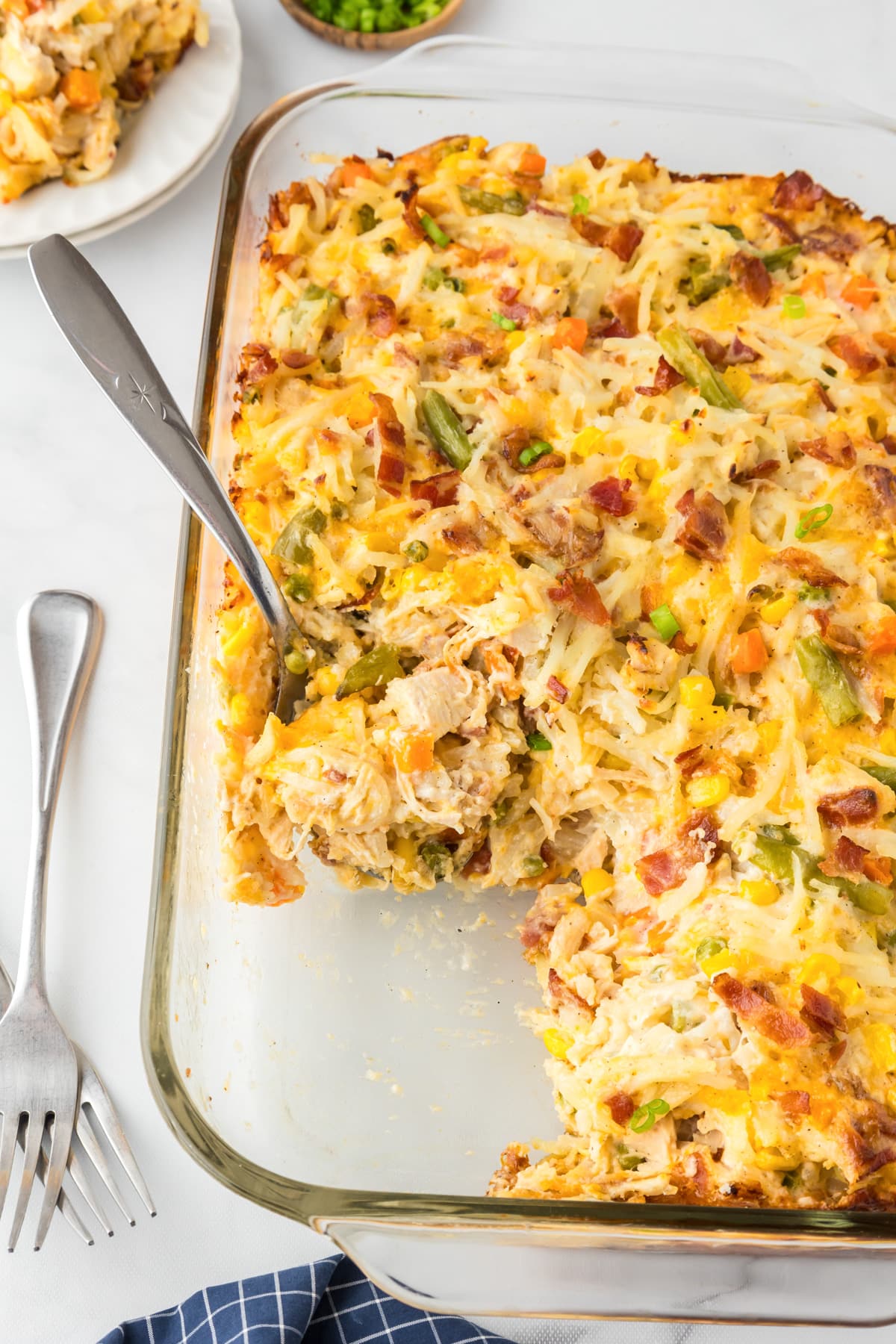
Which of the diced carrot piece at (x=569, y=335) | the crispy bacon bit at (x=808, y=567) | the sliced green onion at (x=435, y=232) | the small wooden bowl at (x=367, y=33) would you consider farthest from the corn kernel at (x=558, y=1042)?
the small wooden bowl at (x=367, y=33)

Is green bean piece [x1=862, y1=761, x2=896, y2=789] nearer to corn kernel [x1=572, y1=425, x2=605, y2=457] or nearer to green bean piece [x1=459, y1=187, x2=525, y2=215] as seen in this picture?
corn kernel [x1=572, y1=425, x2=605, y2=457]

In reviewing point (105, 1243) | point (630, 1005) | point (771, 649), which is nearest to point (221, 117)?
point (771, 649)

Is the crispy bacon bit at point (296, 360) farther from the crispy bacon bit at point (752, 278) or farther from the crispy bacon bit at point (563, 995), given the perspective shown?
the crispy bacon bit at point (563, 995)

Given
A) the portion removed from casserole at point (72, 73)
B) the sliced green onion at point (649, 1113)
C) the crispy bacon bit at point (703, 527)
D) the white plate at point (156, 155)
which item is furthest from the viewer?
the white plate at point (156, 155)

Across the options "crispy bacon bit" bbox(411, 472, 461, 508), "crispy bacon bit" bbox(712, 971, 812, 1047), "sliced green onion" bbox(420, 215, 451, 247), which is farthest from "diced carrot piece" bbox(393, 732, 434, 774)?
"sliced green onion" bbox(420, 215, 451, 247)

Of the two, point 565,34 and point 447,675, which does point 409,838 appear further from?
point 565,34

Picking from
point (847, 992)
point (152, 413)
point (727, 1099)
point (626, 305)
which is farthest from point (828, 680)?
point (152, 413)
